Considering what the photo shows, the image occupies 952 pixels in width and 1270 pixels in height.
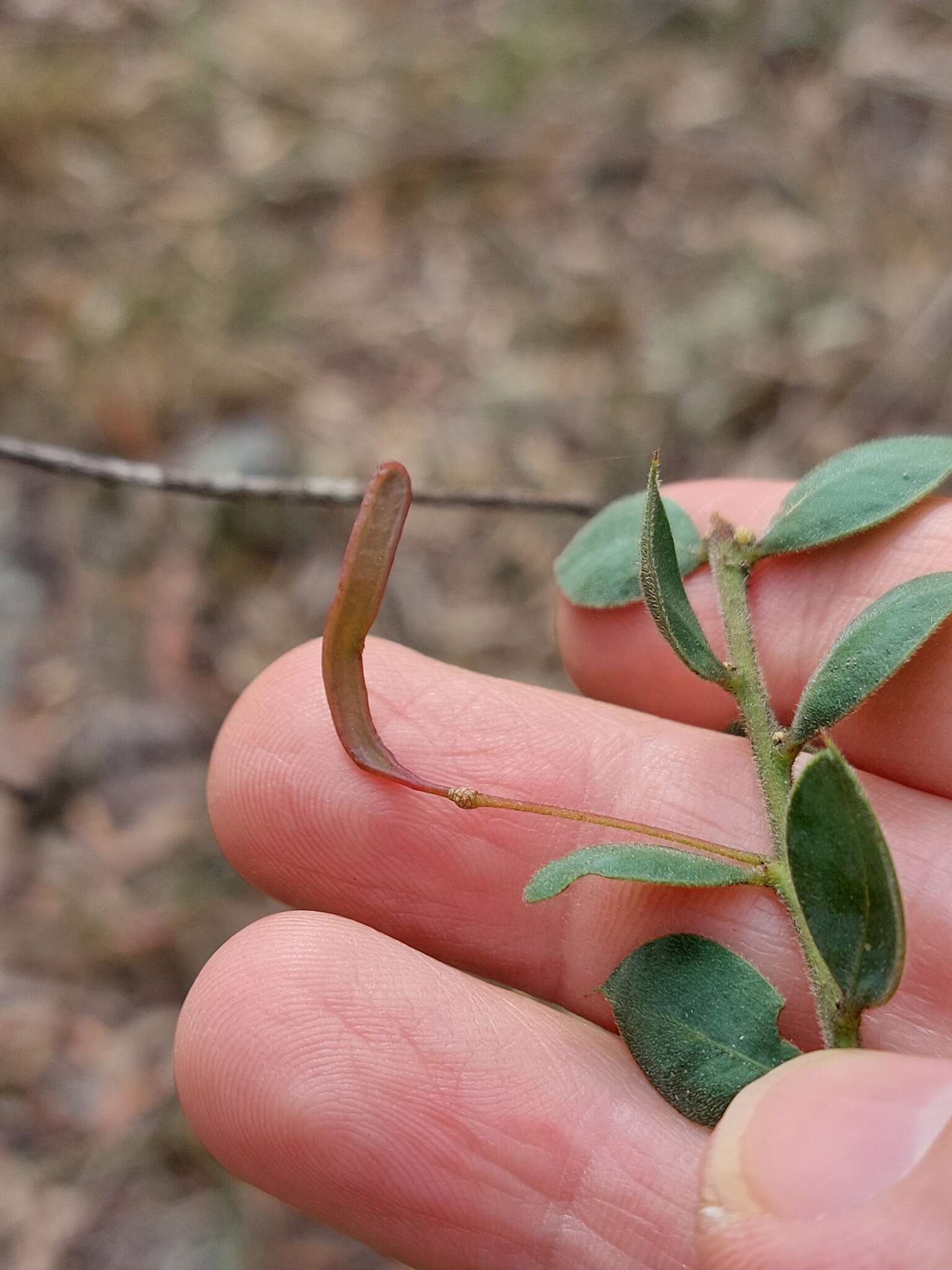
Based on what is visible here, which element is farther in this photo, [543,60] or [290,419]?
[543,60]

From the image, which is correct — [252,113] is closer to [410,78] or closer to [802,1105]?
[410,78]

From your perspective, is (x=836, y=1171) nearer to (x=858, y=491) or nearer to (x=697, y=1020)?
(x=697, y=1020)

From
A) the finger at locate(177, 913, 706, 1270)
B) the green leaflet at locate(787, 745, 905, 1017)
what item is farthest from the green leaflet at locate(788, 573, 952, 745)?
the finger at locate(177, 913, 706, 1270)

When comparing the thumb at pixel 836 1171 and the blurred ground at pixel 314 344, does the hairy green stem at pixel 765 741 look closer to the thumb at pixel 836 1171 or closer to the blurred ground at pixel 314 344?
the thumb at pixel 836 1171

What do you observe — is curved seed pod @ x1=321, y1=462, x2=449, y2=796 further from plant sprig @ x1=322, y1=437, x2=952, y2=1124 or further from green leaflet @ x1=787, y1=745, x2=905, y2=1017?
green leaflet @ x1=787, y1=745, x2=905, y2=1017

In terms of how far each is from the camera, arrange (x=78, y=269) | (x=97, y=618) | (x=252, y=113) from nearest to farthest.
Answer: (x=97, y=618) < (x=78, y=269) < (x=252, y=113)

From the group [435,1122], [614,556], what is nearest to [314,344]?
[614,556]

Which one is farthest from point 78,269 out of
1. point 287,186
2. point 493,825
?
point 493,825
